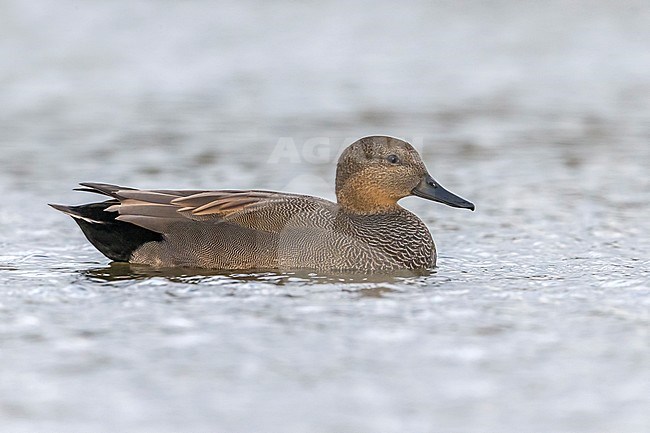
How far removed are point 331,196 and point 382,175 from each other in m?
2.31

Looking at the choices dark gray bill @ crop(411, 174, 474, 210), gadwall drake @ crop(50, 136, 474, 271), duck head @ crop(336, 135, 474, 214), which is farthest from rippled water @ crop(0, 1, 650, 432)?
duck head @ crop(336, 135, 474, 214)

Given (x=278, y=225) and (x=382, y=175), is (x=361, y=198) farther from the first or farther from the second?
(x=278, y=225)

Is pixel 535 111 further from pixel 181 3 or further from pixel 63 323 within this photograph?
pixel 63 323

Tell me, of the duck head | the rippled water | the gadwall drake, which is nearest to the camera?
the rippled water

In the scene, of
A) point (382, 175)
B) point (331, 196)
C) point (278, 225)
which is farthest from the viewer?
point (331, 196)

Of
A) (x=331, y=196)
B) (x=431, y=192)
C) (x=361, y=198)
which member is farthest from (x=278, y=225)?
(x=331, y=196)

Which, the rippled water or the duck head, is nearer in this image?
the rippled water

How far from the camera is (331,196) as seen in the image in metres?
10.2

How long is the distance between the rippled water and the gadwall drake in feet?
0.60

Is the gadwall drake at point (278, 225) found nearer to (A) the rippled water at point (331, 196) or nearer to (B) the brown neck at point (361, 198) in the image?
(B) the brown neck at point (361, 198)

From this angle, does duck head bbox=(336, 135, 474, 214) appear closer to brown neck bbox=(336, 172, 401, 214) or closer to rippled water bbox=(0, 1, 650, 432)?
brown neck bbox=(336, 172, 401, 214)

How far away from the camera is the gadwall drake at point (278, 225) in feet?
24.7

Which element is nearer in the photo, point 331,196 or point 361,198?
point 361,198

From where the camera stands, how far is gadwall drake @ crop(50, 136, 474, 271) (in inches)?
296
